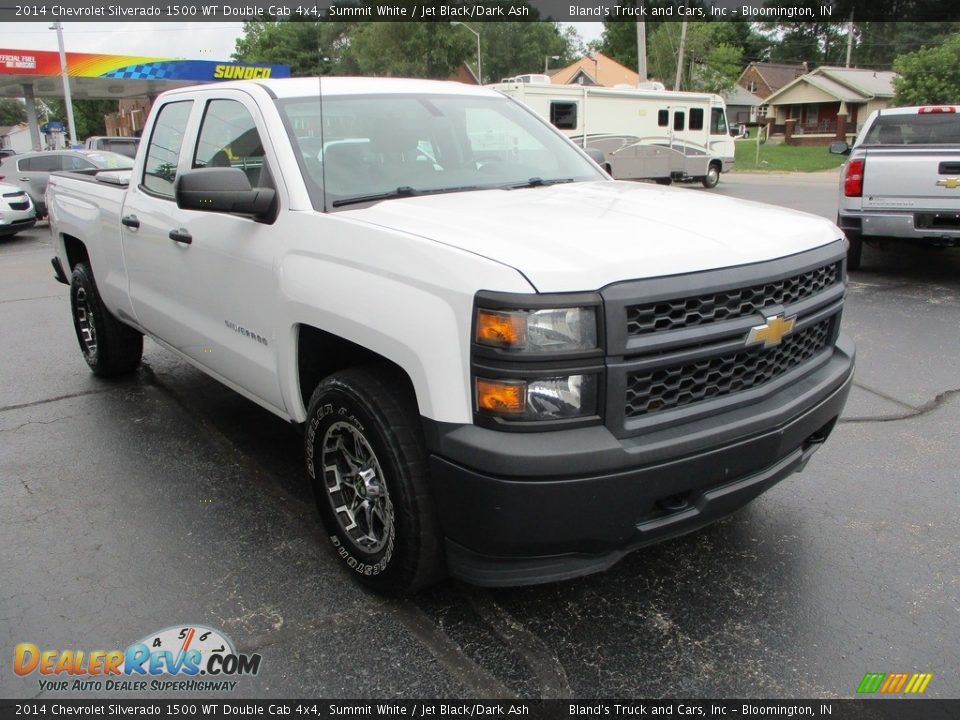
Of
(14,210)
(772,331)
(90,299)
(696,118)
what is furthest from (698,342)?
(696,118)

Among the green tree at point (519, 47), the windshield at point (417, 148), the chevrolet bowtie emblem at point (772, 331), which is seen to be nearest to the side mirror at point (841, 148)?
the windshield at point (417, 148)

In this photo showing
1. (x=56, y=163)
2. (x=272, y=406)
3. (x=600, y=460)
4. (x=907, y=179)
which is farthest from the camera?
(x=56, y=163)

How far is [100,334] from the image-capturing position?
555cm

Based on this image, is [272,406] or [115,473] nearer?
[272,406]

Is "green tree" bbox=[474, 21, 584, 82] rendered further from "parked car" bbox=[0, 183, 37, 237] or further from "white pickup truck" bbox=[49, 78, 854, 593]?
"white pickup truck" bbox=[49, 78, 854, 593]

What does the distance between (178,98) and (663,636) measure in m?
3.74

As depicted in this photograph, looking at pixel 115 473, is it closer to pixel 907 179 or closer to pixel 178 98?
pixel 178 98

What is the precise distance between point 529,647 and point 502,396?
973 mm

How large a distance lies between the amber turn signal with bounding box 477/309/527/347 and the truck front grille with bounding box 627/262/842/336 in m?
0.33

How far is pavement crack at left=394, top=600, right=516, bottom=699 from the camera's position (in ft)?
8.21

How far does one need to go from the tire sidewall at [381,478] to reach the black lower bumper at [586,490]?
0.19m

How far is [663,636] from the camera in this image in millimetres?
2762

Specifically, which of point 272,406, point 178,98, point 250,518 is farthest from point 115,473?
point 178,98

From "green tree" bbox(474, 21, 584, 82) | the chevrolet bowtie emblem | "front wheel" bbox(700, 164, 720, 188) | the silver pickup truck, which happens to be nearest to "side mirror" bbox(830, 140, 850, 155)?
the silver pickup truck
